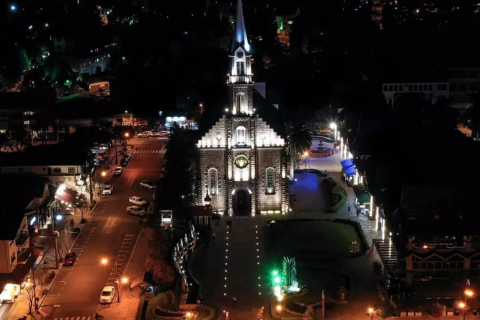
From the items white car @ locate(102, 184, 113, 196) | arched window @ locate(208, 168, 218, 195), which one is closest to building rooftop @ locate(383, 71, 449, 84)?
arched window @ locate(208, 168, 218, 195)

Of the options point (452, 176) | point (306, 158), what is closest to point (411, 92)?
point (306, 158)

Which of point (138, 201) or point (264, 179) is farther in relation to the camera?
point (138, 201)

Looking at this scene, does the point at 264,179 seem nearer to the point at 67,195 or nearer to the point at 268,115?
the point at 268,115

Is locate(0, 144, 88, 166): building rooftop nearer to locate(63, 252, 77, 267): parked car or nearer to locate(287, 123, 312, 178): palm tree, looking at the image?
locate(63, 252, 77, 267): parked car

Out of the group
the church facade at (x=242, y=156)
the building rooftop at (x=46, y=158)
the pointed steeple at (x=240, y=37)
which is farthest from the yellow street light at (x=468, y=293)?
the building rooftop at (x=46, y=158)

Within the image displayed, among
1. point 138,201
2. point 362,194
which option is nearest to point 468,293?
point 362,194

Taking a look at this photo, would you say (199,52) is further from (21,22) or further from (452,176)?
(452,176)
